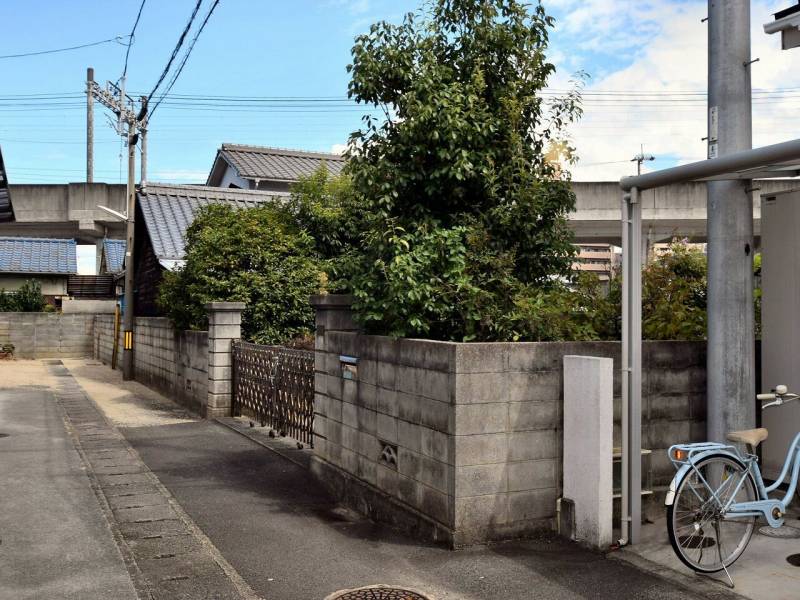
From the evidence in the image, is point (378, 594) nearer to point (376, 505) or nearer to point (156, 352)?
point (376, 505)

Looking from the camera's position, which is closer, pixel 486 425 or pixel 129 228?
pixel 486 425

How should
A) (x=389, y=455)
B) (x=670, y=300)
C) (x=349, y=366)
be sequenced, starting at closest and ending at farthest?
1. (x=389, y=455)
2. (x=670, y=300)
3. (x=349, y=366)

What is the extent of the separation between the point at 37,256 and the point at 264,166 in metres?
13.3

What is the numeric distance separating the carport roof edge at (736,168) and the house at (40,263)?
1387 inches

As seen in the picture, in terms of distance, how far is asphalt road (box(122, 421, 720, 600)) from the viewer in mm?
4863

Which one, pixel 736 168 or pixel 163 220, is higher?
pixel 163 220

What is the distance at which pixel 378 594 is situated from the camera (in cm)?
483

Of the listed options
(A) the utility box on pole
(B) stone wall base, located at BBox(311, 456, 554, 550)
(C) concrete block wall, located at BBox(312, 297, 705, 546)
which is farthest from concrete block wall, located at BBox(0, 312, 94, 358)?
(A) the utility box on pole

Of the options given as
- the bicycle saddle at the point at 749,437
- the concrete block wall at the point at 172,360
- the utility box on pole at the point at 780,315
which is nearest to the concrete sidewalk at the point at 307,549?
the bicycle saddle at the point at 749,437

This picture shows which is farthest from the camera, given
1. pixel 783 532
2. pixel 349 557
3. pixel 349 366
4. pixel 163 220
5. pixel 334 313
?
pixel 163 220

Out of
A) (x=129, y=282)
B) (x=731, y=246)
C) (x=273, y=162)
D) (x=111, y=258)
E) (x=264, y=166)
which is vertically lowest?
(x=731, y=246)

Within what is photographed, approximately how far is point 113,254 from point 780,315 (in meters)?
38.4

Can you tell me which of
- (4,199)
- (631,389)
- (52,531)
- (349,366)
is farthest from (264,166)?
(631,389)

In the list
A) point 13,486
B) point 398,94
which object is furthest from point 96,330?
point 398,94
